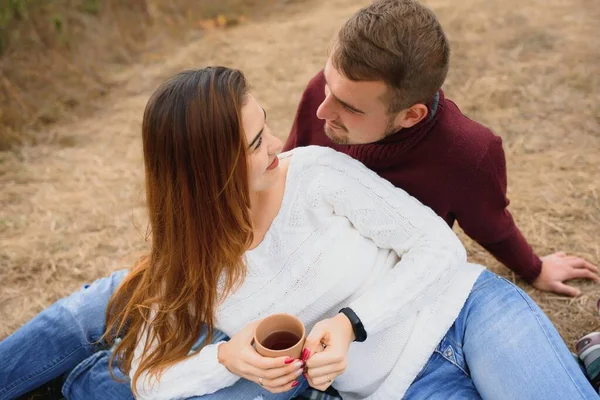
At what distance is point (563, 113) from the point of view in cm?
425

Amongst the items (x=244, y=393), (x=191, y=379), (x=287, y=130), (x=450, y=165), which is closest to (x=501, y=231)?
(x=450, y=165)

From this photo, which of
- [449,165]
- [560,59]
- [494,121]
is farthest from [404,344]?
[560,59]

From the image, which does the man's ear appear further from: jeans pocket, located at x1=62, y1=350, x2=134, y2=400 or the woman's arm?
jeans pocket, located at x1=62, y1=350, x2=134, y2=400

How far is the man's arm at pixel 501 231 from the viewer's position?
2.25m

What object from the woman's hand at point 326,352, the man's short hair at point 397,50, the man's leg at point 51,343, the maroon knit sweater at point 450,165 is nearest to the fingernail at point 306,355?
the woman's hand at point 326,352

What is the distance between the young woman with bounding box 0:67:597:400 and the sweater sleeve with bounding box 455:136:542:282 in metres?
0.24

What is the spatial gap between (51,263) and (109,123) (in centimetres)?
194

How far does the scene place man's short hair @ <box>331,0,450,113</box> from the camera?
2.04 metres

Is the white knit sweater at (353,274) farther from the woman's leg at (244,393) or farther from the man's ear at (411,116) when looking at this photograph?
the man's ear at (411,116)

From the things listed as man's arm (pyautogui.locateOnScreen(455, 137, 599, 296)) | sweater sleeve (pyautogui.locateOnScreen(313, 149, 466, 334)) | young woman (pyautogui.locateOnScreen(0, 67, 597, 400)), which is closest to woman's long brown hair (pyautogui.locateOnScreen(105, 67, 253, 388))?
young woman (pyautogui.locateOnScreen(0, 67, 597, 400))

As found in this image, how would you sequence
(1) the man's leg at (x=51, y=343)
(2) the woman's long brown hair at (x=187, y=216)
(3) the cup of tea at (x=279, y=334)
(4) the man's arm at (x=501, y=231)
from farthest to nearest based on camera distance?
(1) the man's leg at (x=51, y=343) → (4) the man's arm at (x=501, y=231) → (2) the woman's long brown hair at (x=187, y=216) → (3) the cup of tea at (x=279, y=334)

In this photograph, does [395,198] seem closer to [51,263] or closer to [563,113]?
[51,263]

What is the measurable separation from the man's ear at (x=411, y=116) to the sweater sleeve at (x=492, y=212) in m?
0.30

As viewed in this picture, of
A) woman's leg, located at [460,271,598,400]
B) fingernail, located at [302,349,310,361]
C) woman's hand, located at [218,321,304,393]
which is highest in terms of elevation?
fingernail, located at [302,349,310,361]
